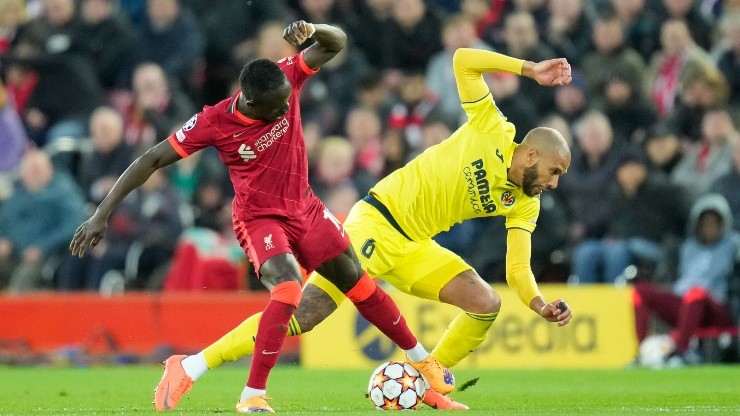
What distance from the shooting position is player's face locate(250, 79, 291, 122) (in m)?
9.13

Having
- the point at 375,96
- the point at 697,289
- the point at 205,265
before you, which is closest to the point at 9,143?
the point at 205,265

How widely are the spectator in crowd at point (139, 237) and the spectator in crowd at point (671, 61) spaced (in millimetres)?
5952

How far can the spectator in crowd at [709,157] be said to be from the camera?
53.7 ft

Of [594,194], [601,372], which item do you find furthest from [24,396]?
[594,194]

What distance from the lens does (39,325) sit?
52.9ft

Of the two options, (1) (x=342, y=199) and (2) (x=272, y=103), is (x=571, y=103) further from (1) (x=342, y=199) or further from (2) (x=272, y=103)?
(2) (x=272, y=103)

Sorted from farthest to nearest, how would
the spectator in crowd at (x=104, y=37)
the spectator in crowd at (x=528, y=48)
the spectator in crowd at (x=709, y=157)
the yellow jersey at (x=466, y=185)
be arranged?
the spectator in crowd at (x=104, y=37)
the spectator in crowd at (x=528, y=48)
the spectator in crowd at (x=709, y=157)
the yellow jersey at (x=466, y=185)

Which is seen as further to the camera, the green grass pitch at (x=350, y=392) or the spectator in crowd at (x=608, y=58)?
the spectator in crowd at (x=608, y=58)

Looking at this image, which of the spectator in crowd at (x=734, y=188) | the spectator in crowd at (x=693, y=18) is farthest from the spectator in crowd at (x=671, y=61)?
the spectator in crowd at (x=734, y=188)

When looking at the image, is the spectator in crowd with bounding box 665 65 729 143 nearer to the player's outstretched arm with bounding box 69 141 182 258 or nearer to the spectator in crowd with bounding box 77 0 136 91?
the spectator in crowd with bounding box 77 0 136 91

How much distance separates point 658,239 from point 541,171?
6656 millimetres

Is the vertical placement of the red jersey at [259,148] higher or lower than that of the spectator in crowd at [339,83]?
lower

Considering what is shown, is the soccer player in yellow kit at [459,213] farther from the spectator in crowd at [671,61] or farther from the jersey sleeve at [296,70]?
the spectator in crowd at [671,61]

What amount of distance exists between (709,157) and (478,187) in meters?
6.98
